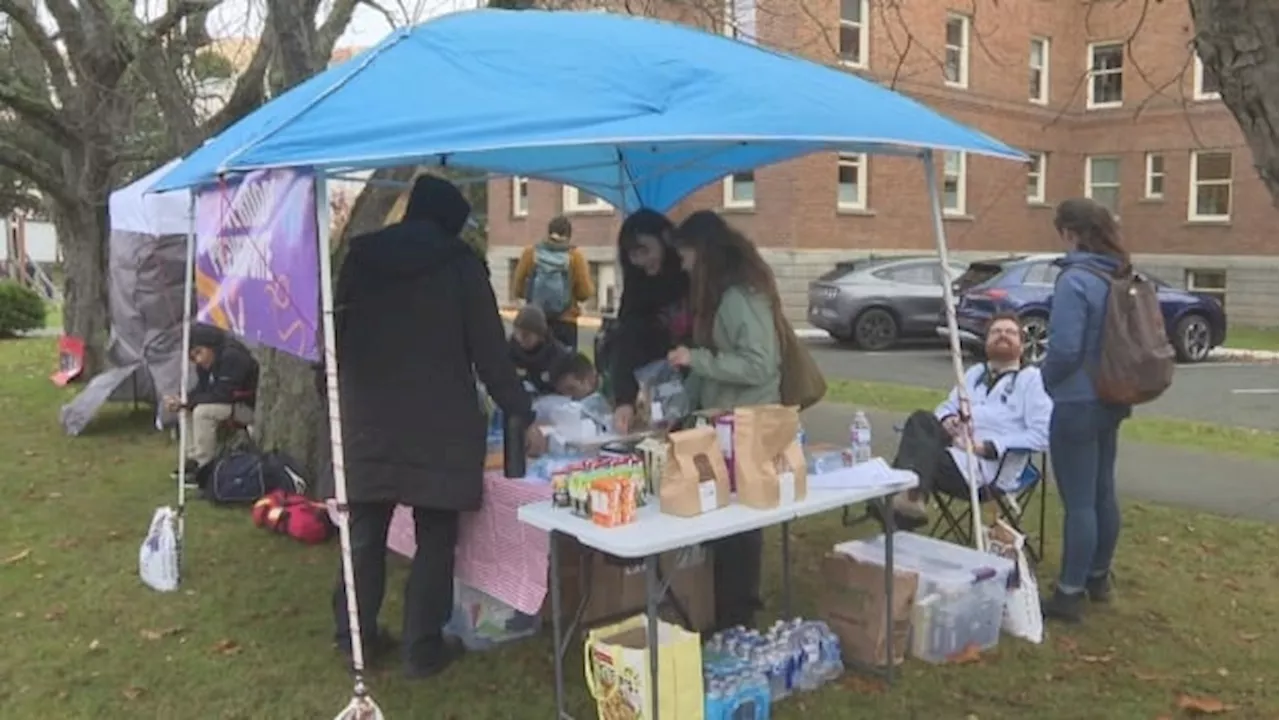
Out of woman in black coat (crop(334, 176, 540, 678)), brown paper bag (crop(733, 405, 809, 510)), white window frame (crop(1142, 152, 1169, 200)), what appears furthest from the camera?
white window frame (crop(1142, 152, 1169, 200))

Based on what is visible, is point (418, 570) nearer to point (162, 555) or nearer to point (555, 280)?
point (162, 555)

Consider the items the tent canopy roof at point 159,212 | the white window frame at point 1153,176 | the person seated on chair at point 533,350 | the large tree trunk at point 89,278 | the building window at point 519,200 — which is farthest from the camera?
the building window at point 519,200

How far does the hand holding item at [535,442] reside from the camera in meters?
4.44

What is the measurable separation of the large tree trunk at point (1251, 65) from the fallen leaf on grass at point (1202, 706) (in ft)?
7.25

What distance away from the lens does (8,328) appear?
20.1 metres

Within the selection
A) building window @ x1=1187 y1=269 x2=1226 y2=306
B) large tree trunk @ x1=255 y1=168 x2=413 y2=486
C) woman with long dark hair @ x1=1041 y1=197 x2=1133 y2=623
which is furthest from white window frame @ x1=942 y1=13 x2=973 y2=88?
woman with long dark hair @ x1=1041 y1=197 x2=1133 y2=623

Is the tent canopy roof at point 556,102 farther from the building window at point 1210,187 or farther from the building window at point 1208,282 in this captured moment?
the building window at point 1210,187

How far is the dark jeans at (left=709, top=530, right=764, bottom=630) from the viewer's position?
463cm

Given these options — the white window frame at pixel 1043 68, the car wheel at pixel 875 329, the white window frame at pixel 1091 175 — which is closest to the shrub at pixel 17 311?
the car wheel at pixel 875 329

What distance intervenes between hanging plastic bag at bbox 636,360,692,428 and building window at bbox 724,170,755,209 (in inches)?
663

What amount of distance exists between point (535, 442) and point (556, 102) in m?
1.44

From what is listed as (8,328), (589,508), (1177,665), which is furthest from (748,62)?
(8,328)

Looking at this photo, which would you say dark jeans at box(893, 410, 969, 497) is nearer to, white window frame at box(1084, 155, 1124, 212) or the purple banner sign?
the purple banner sign

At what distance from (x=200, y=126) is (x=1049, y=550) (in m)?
7.02
